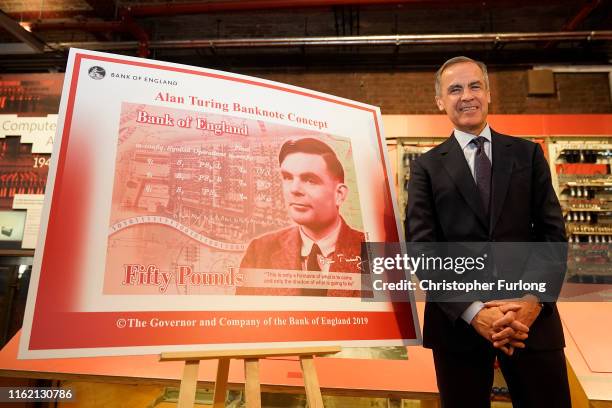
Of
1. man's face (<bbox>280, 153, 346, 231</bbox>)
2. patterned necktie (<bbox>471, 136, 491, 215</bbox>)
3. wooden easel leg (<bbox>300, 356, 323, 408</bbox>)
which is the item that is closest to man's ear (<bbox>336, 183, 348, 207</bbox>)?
man's face (<bbox>280, 153, 346, 231</bbox>)

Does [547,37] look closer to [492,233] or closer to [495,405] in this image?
[495,405]

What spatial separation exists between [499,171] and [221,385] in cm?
124

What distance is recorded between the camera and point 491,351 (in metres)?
1.31


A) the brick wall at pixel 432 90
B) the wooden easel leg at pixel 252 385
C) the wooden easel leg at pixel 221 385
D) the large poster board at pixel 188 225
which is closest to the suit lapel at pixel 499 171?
the large poster board at pixel 188 225

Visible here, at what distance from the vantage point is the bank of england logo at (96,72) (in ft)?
4.85

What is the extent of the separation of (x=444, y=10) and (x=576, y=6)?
1.58 m

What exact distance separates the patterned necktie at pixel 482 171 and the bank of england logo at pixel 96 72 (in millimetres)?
1409

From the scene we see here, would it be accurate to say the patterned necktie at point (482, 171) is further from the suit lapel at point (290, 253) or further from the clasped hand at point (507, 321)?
the suit lapel at point (290, 253)

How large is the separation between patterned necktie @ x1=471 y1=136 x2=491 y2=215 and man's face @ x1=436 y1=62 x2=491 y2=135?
64mm

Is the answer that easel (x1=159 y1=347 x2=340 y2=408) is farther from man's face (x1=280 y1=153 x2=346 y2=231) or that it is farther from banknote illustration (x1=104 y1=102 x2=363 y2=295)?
man's face (x1=280 y1=153 x2=346 y2=231)

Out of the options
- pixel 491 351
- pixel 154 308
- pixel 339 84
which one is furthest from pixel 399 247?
pixel 339 84

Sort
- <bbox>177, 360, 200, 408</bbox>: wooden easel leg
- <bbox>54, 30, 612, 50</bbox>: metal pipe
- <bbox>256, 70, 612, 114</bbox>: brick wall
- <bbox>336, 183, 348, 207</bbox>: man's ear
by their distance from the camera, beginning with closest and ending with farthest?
<bbox>177, 360, 200, 408</bbox>: wooden easel leg
<bbox>336, 183, 348, 207</bbox>: man's ear
<bbox>54, 30, 612, 50</bbox>: metal pipe
<bbox>256, 70, 612, 114</bbox>: brick wall

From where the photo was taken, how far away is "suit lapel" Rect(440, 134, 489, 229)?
1396mm

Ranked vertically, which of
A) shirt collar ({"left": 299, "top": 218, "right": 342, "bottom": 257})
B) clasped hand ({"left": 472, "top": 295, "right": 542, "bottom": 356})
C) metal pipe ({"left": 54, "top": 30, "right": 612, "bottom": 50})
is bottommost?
clasped hand ({"left": 472, "top": 295, "right": 542, "bottom": 356})
